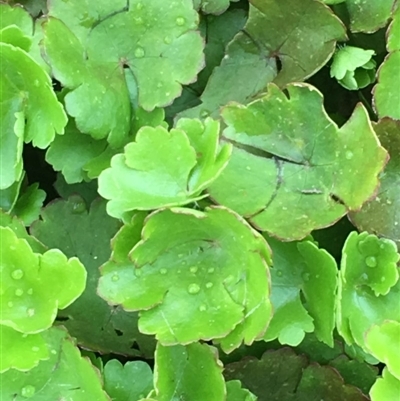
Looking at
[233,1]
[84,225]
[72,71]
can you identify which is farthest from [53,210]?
[233,1]

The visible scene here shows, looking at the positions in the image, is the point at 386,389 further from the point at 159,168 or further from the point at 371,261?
the point at 159,168

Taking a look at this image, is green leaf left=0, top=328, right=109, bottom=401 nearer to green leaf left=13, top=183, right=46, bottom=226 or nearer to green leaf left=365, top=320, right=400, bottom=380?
green leaf left=13, top=183, right=46, bottom=226

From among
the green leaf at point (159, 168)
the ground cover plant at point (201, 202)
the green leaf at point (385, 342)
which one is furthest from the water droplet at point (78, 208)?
the green leaf at point (385, 342)

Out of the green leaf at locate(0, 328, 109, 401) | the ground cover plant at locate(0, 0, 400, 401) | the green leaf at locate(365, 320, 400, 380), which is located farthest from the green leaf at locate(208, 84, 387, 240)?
the green leaf at locate(0, 328, 109, 401)

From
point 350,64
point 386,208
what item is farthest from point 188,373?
point 350,64

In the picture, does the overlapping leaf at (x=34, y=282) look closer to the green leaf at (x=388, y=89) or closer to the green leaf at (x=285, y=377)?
the green leaf at (x=285, y=377)

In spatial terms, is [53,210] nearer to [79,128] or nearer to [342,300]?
[79,128]

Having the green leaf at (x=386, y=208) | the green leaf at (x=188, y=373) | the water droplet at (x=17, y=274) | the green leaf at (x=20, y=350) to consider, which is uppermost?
the green leaf at (x=386, y=208)
